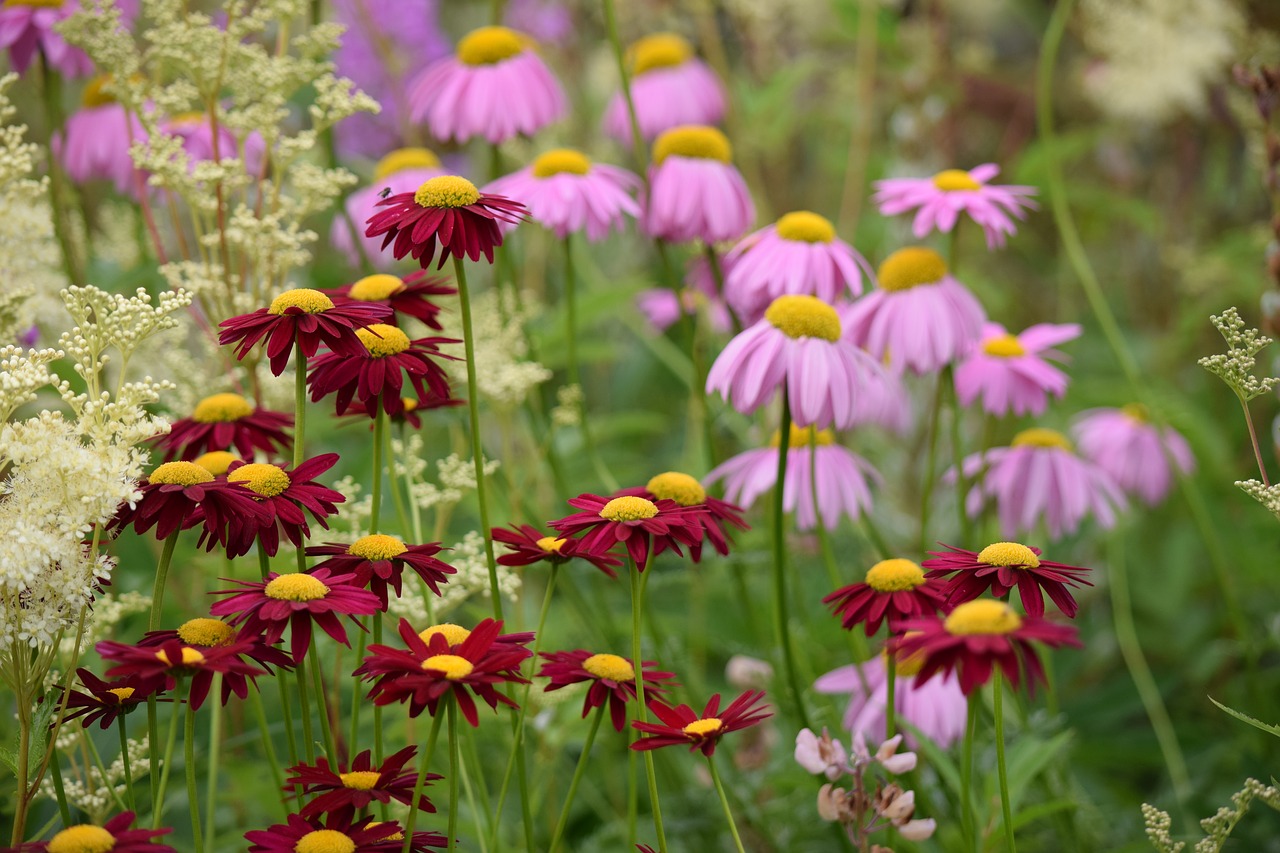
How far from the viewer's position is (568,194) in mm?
1253

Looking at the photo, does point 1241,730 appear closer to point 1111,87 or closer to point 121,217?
point 1111,87

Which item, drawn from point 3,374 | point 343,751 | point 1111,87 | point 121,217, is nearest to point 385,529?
point 343,751

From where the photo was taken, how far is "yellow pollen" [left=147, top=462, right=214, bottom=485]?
27.1 inches

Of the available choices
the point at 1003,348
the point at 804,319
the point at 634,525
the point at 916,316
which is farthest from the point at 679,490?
the point at 1003,348

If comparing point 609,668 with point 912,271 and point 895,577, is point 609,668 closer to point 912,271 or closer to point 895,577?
point 895,577

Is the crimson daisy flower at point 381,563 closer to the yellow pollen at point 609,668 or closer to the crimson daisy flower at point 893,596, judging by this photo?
the yellow pollen at point 609,668

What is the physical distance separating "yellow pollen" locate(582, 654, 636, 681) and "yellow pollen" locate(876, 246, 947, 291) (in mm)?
601

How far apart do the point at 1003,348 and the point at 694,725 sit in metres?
0.79

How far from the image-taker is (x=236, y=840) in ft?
3.57

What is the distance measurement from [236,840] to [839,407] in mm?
686

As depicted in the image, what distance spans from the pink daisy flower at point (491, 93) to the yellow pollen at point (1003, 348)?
0.59 m

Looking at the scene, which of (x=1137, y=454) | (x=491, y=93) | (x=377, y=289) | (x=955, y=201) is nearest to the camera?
(x=377, y=289)

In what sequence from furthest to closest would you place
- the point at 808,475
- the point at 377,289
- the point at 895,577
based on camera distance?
the point at 808,475
the point at 377,289
the point at 895,577

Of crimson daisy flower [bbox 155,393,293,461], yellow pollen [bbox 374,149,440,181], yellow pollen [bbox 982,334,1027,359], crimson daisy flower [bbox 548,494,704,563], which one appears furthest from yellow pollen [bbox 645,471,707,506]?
yellow pollen [bbox 374,149,440,181]
